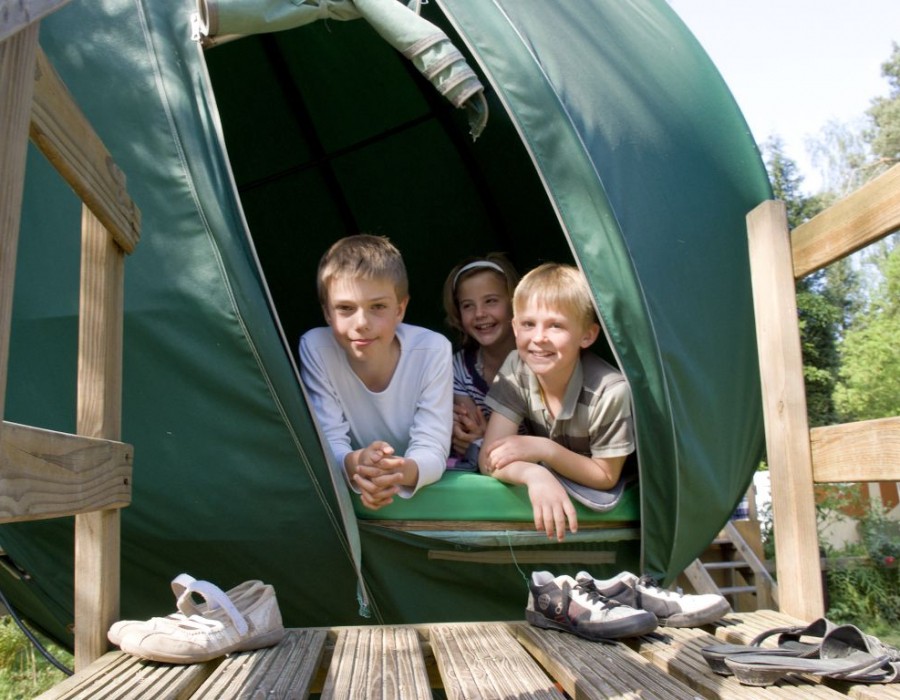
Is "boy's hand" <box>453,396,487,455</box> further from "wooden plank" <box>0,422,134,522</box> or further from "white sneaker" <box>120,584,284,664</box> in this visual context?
"wooden plank" <box>0,422,134,522</box>

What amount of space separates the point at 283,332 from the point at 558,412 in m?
0.74

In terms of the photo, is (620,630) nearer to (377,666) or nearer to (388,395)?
(377,666)

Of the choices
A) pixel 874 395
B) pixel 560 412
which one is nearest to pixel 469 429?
pixel 560 412

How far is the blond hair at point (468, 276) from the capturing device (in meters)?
3.06

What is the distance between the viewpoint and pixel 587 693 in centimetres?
142

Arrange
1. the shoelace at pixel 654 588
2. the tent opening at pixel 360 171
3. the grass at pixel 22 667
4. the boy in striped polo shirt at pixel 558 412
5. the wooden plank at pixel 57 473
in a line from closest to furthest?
the wooden plank at pixel 57 473 < the shoelace at pixel 654 588 < the boy in striped polo shirt at pixel 558 412 < the grass at pixel 22 667 < the tent opening at pixel 360 171

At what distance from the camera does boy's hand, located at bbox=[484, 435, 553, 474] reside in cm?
231

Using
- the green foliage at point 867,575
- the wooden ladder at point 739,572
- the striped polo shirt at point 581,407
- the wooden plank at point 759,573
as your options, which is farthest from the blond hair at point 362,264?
the green foliage at point 867,575

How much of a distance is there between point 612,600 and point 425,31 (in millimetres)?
1394

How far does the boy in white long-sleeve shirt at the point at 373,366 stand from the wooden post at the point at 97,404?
68cm

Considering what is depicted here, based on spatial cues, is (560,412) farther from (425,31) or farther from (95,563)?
(95,563)

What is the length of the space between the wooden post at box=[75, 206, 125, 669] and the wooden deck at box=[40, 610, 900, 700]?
0.07 meters

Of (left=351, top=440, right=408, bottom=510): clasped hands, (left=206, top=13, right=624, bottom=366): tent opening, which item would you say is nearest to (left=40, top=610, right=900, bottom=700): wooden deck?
(left=351, top=440, right=408, bottom=510): clasped hands

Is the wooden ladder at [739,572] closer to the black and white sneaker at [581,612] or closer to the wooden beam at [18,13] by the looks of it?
the black and white sneaker at [581,612]
